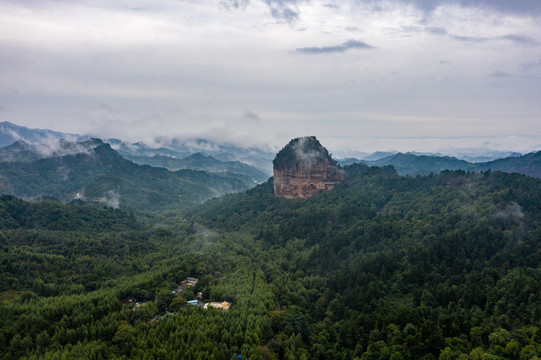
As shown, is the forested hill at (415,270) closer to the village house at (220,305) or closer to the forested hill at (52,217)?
the village house at (220,305)

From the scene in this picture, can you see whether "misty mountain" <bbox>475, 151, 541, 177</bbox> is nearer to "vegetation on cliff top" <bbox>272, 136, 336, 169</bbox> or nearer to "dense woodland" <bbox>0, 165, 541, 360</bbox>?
"dense woodland" <bbox>0, 165, 541, 360</bbox>

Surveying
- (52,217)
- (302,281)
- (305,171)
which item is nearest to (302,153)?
(305,171)

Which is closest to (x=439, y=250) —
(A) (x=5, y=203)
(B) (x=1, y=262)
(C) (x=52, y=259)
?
(C) (x=52, y=259)

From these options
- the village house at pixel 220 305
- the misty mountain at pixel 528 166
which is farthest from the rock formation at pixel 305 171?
the misty mountain at pixel 528 166

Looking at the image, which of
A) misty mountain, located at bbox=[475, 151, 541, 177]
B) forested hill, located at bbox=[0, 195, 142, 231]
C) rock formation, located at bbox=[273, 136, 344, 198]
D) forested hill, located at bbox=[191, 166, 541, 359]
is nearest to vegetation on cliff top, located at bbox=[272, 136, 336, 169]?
rock formation, located at bbox=[273, 136, 344, 198]

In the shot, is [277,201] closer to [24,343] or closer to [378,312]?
[378,312]

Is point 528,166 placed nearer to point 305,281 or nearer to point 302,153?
point 302,153
